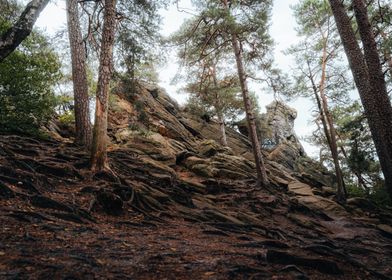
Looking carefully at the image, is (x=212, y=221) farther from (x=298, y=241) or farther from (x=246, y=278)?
(x=246, y=278)

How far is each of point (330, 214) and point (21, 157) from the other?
11508mm

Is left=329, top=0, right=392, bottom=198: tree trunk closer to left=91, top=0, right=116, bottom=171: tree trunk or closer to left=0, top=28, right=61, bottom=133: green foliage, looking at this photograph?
left=91, top=0, right=116, bottom=171: tree trunk

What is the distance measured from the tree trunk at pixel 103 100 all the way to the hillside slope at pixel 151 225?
429 millimetres

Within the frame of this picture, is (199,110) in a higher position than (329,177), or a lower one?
higher

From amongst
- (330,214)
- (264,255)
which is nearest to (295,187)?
(330,214)

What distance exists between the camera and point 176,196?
8242 mm

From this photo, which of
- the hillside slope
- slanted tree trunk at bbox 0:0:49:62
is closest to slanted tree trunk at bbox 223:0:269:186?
the hillside slope

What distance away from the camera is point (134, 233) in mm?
5035

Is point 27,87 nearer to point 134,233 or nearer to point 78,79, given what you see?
point 78,79

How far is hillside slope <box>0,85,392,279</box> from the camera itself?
3457 millimetres

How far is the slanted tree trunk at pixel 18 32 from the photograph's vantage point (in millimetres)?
4820

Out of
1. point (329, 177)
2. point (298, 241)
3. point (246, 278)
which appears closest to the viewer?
point (246, 278)

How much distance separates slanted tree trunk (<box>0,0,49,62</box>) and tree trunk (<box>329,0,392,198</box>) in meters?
7.00

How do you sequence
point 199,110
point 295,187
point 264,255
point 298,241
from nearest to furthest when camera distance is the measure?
point 264,255
point 298,241
point 295,187
point 199,110
